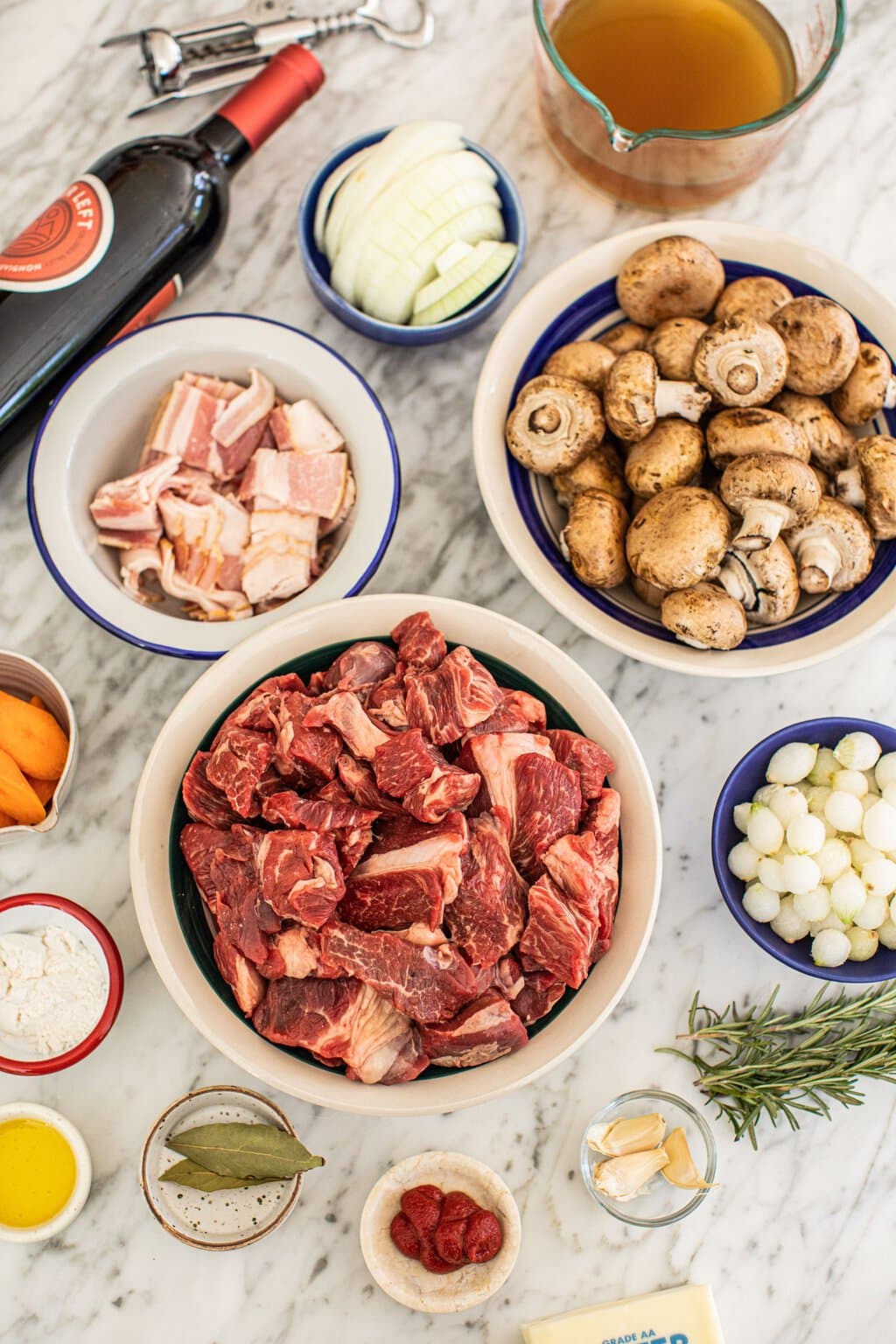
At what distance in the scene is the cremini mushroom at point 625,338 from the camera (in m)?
1.58

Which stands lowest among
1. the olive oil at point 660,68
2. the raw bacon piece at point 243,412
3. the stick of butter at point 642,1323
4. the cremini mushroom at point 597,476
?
the stick of butter at point 642,1323

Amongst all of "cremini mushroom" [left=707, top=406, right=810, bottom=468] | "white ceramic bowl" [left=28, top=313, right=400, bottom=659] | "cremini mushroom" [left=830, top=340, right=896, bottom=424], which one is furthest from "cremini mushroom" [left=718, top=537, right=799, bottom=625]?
"white ceramic bowl" [left=28, top=313, right=400, bottom=659]

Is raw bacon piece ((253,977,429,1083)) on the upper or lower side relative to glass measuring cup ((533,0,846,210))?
lower

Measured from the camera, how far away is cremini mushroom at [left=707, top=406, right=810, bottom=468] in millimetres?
1448

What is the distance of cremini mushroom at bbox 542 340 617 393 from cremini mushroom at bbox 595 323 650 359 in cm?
3

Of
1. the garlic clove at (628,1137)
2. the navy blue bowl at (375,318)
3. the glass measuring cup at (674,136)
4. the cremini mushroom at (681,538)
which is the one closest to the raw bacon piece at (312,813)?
the cremini mushroom at (681,538)

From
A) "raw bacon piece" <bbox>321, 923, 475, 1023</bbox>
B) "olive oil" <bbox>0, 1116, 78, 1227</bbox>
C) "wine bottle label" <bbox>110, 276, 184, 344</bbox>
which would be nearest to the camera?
"raw bacon piece" <bbox>321, 923, 475, 1023</bbox>

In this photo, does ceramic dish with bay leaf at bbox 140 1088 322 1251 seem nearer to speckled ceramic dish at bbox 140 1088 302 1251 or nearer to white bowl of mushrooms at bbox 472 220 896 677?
speckled ceramic dish at bbox 140 1088 302 1251

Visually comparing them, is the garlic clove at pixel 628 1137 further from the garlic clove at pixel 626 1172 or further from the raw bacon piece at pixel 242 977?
the raw bacon piece at pixel 242 977

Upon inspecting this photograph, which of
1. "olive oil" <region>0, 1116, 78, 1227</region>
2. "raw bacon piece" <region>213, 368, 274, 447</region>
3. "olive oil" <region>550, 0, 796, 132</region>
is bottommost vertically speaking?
"olive oil" <region>0, 1116, 78, 1227</region>

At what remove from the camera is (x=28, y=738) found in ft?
4.83

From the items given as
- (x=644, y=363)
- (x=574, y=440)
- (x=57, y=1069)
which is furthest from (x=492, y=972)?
(x=644, y=363)

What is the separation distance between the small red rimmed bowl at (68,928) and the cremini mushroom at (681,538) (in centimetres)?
89

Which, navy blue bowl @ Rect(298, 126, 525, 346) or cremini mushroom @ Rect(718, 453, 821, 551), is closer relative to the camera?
cremini mushroom @ Rect(718, 453, 821, 551)
